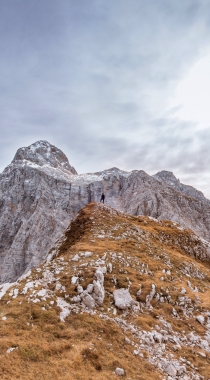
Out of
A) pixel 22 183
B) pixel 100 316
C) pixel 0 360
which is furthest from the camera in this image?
pixel 22 183

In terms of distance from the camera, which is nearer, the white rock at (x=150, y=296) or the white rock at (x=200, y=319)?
the white rock at (x=200, y=319)

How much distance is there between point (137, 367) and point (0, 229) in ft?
589

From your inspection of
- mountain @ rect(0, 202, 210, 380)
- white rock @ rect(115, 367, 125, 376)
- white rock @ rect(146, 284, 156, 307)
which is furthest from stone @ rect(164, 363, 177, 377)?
white rock @ rect(146, 284, 156, 307)

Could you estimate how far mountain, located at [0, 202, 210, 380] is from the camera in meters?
11.5

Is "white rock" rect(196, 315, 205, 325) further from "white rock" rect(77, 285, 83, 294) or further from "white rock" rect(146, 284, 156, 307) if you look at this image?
"white rock" rect(77, 285, 83, 294)

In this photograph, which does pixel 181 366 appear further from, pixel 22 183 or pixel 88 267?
pixel 22 183

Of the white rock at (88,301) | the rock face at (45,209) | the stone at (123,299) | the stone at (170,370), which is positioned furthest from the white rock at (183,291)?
the rock face at (45,209)

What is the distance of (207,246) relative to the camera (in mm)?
46781

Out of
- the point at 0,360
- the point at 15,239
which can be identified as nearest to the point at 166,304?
the point at 0,360

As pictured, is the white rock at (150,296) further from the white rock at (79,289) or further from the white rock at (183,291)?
the white rock at (79,289)

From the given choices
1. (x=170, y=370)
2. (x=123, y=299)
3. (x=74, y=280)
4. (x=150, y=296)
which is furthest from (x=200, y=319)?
(x=74, y=280)

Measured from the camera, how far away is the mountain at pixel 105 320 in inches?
451

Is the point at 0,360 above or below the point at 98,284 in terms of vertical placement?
below

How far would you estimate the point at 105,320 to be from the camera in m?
15.8
